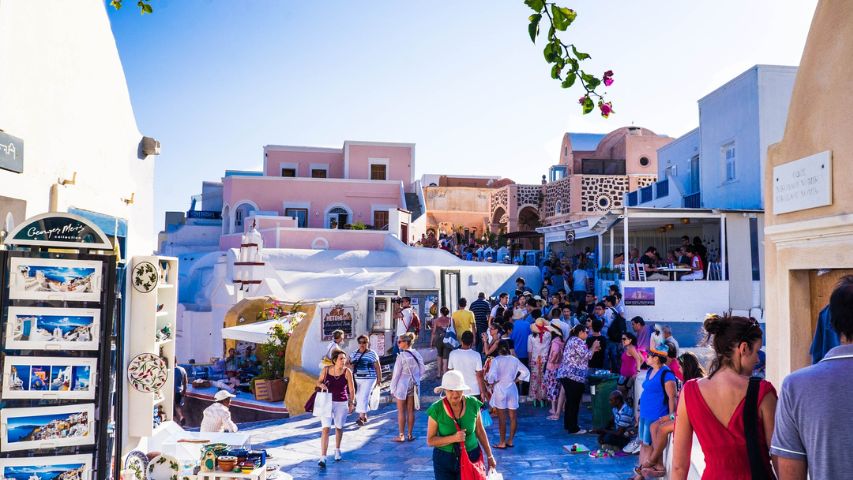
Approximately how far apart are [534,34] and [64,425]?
4.53m

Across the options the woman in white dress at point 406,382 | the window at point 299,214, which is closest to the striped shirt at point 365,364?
the woman in white dress at point 406,382

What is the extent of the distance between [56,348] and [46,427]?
0.59m

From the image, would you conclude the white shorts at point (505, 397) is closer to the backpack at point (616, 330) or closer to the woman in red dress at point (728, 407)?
the backpack at point (616, 330)

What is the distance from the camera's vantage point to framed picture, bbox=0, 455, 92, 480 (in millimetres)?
4969

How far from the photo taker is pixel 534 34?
11.1 feet

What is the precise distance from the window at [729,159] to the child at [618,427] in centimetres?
1028

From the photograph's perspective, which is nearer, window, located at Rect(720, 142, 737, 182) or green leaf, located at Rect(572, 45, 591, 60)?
green leaf, located at Rect(572, 45, 591, 60)

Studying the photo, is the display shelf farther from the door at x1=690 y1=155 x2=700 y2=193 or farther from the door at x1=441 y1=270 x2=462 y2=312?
the door at x1=690 y1=155 x2=700 y2=193

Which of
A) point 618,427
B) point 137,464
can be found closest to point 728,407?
point 137,464

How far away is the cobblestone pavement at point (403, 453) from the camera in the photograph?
329 inches

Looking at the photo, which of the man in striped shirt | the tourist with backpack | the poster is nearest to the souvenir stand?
the tourist with backpack

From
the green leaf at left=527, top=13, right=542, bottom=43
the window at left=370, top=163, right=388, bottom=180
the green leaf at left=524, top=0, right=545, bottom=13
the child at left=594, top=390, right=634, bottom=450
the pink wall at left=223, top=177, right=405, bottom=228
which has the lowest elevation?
the child at left=594, top=390, right=634, bottom=450

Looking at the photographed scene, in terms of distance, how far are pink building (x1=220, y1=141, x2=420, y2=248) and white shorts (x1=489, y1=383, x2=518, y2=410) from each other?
61.1ft

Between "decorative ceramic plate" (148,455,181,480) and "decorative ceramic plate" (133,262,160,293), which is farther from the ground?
"decorative ceramic plate" (133,262,160,293)
